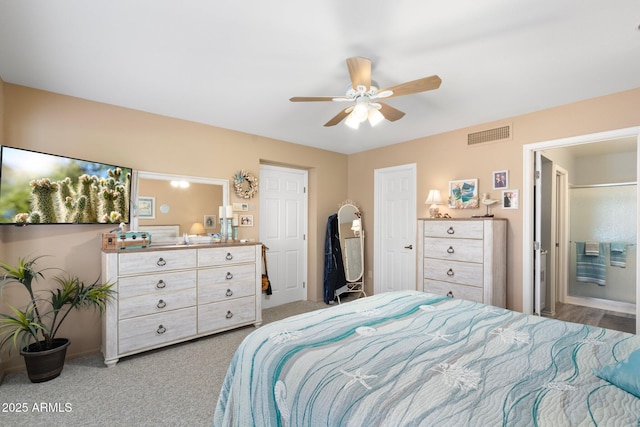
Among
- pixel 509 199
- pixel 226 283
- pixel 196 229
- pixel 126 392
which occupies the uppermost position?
pixel 509 199

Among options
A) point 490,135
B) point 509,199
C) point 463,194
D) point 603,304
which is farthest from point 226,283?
point 603,304

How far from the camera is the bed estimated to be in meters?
0.93

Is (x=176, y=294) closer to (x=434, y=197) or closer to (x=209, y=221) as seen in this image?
(x=209, y=221)

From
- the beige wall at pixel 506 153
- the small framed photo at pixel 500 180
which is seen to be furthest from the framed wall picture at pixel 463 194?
the small framed photo at pixel 500 180

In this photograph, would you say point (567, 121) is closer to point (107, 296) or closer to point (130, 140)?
point (130, 140)

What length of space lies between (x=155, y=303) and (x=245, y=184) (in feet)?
5.46

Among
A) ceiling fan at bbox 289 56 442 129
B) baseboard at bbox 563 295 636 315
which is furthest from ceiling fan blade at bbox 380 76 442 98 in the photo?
baseboard at bbox 563 295 636 315

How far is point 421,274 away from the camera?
3.44 meters

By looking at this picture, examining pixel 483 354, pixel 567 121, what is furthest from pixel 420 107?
pixel 483 354

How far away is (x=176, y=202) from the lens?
10.7 ft

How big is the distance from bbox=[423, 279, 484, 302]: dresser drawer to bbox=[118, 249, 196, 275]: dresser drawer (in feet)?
8.31

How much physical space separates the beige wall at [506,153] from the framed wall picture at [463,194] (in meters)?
0.07

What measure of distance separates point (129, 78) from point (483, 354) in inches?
117

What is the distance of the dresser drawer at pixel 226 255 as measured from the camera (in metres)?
3.08
